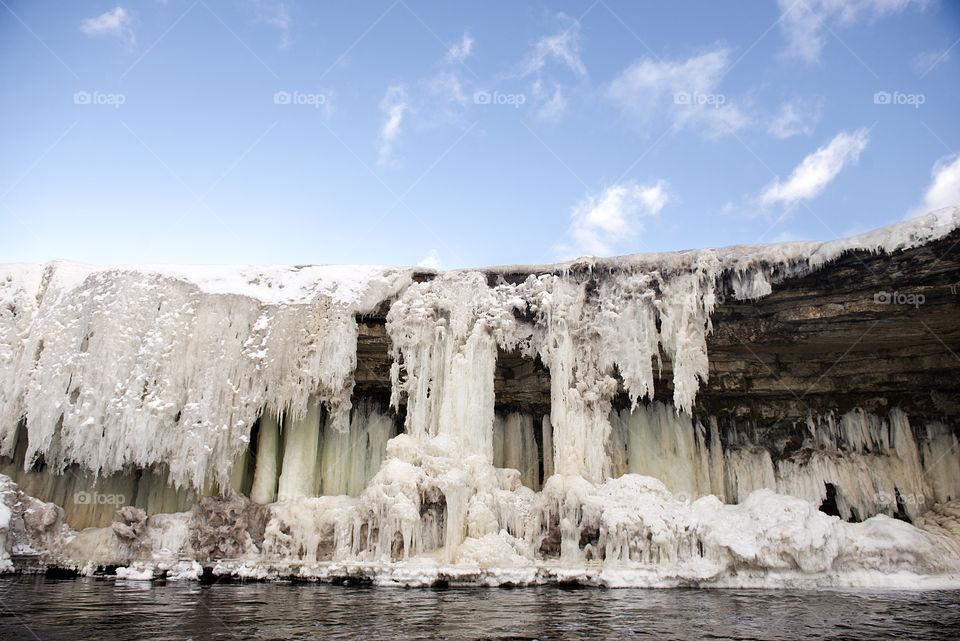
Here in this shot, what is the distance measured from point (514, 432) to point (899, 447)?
9.23 meters

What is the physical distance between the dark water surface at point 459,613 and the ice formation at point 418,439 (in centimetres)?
169

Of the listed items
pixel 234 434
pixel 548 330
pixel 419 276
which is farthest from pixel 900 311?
pixel 234 434

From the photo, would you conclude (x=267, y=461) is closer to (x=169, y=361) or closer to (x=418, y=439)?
(x=169, y=361)

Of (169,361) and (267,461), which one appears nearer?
(169,361)

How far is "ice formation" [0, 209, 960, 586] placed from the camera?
1225 centimetres

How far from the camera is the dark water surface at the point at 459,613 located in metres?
6.67


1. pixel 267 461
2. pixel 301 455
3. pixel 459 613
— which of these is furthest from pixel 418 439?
pixel 459 613

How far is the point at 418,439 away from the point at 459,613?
639cm

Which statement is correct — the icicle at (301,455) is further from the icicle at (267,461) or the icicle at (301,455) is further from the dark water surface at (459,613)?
the dark water surface at (459,613)

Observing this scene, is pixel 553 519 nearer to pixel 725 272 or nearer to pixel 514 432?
pixel 514 432

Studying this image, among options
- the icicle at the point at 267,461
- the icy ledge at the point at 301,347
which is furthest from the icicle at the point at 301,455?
the icy ledge at the point at 301,347

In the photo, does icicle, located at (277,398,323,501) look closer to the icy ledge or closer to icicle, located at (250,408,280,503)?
icicle, located at (250,408,280,503)

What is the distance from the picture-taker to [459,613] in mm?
8047

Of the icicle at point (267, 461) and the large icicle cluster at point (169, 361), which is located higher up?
the large icicle cluster at point (169, 361)
